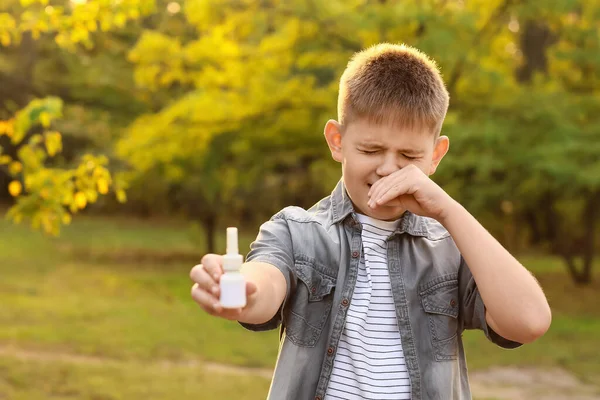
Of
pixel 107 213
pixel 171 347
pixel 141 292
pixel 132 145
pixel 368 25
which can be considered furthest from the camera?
pixel 107 213

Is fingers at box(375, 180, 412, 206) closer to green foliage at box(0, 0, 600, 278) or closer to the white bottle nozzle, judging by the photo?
the white bottle nozzle

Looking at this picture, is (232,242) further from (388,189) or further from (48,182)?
(48,182)

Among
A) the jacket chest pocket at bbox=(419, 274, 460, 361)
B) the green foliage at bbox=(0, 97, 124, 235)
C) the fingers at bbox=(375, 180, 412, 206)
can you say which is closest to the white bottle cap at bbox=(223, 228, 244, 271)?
the fingers at bbox=(375, 180, 412, 206)

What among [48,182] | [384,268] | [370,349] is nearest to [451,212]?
[384,268]

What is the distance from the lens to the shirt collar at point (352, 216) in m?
1.91

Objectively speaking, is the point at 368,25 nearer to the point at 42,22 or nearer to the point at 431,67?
the point at 42,22

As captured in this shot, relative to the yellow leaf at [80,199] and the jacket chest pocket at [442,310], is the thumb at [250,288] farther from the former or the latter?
the yellow leaf at [80,199]

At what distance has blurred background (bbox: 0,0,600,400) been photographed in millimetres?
6906

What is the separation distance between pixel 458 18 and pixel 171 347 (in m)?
4.94

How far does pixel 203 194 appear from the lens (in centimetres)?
1441

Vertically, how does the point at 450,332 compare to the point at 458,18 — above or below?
below

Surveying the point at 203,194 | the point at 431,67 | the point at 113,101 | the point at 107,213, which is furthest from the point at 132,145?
the point at 107,213

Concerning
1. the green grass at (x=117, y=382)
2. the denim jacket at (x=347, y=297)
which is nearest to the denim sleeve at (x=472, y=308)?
the denim jacket at (x=347, y=297)

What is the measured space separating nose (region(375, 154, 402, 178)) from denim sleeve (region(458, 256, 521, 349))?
12.3 inches
